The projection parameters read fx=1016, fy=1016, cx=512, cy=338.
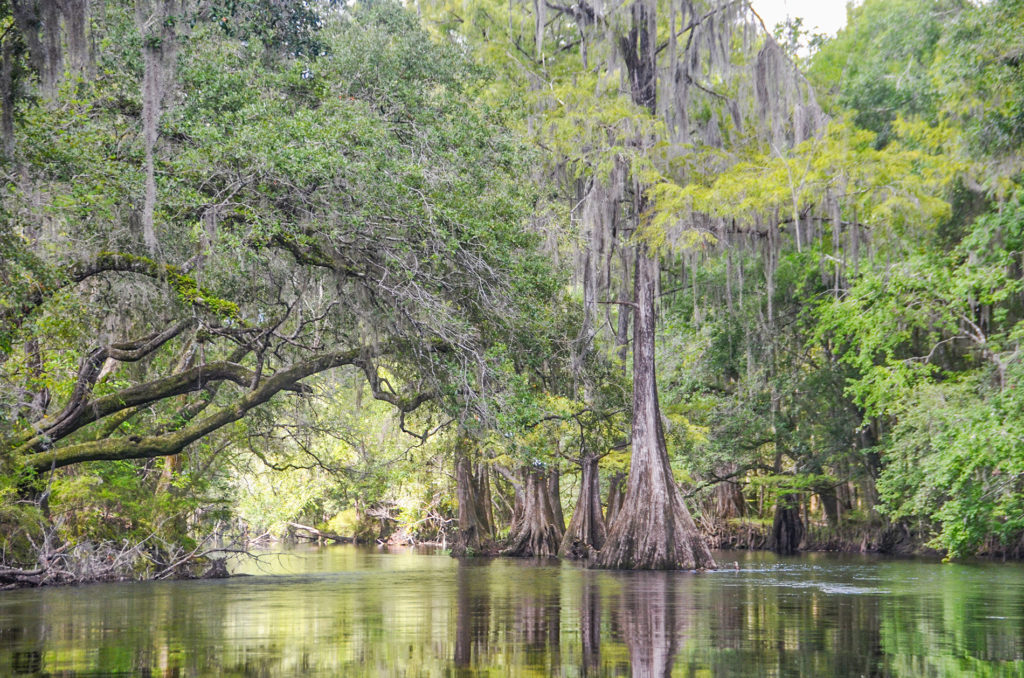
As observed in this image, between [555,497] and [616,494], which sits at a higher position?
[616,494]

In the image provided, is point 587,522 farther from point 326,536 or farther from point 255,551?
point 326,536

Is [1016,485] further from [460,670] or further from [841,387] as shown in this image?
[460,670]

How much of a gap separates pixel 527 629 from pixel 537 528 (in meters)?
21.8

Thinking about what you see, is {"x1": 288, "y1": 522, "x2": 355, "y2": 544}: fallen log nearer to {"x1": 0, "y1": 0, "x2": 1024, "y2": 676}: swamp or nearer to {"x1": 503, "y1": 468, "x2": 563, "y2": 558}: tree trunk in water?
{"x1": 503, "y1": 468, "x2": 563, "y2": 558}: tree trunk in water

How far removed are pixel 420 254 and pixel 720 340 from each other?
1832 centimetres

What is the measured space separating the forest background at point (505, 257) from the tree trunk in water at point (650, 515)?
0.35 ft

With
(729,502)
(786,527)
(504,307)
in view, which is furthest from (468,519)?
(504,307)

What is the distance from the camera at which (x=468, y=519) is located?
3356cm

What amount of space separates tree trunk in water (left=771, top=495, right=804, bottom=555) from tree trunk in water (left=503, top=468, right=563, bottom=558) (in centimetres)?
811

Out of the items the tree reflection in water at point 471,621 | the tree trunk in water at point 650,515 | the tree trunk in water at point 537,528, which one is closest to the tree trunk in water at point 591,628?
the tree reflection in water at point 471,621

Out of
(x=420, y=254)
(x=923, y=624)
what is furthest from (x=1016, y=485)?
(x=420, y=254)

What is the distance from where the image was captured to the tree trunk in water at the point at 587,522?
2722 cm

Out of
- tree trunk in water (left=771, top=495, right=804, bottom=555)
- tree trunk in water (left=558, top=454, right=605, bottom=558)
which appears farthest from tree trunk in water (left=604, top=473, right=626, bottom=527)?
tree trunk in water (left=771, top=495, right=804, bottom=555)

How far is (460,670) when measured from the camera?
627 cm
